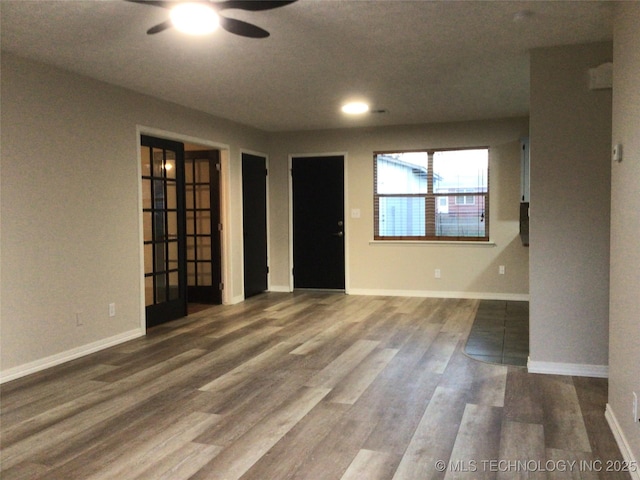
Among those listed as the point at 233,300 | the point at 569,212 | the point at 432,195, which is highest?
the point at 432,195

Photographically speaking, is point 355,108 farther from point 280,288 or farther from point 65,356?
point 65,356

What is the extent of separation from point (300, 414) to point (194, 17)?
2.28m

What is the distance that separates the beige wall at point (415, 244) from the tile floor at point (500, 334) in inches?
21.5

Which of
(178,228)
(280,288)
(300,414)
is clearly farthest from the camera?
(280,288)

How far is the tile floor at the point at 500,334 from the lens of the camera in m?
4.15

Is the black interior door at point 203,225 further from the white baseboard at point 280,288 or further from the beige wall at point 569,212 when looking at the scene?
the beige wall at point 569,212

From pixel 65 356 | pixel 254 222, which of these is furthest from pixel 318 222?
pixel 65 356

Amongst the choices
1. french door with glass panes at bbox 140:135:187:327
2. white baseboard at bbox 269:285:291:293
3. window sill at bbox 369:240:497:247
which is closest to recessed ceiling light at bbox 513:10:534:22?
french door with glass panes at bbox 140:135:187:327

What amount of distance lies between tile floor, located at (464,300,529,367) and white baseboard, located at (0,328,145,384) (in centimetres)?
308

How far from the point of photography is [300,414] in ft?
9.94

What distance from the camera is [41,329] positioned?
395 cm

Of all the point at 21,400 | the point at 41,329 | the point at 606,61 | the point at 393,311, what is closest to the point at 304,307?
the point at 393,311

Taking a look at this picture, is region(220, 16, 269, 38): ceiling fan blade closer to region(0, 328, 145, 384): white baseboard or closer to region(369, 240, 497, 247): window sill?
region(0, 328, 145, 384): white baseboard

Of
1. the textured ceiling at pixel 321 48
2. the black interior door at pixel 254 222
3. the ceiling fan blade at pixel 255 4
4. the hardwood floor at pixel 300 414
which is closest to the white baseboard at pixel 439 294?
the black interior door at pixel 254 222
